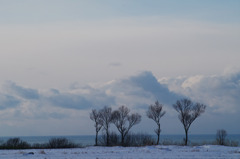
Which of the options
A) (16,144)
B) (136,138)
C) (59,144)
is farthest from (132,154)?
(136,138)

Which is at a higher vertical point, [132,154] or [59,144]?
[132,154]

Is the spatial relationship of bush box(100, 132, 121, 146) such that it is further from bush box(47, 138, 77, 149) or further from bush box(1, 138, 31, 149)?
bush box(1, 138, 31, 149)

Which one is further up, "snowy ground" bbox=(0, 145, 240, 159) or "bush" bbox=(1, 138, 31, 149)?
"snowy ground" bbox=(0, 145, 240, 159)

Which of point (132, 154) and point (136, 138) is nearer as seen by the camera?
point (132, 154)

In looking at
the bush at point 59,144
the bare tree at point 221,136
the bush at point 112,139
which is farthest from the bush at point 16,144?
the bare tree at point 221,136

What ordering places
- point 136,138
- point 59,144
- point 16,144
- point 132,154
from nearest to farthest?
point 132,154, point 16,144, point 59,144, point 136,138

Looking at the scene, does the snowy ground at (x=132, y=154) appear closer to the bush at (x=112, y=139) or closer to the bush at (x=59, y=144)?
the bush at (x=59, y=144)

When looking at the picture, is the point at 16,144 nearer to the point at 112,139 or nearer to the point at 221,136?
the point at 112,139

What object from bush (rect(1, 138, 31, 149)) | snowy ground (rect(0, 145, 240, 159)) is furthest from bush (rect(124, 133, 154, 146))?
snowy ground (rect(0, 145, 240, 159))

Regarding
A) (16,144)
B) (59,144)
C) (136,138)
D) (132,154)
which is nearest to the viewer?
(132,154)

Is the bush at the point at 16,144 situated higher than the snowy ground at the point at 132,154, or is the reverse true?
the snowy ground at the point at 132,154

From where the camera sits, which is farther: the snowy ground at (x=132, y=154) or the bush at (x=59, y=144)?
the bush at (x=59, y=144)

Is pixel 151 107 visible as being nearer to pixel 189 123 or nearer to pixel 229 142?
pixel 189 123

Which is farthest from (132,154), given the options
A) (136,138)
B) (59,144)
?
(136,138)
